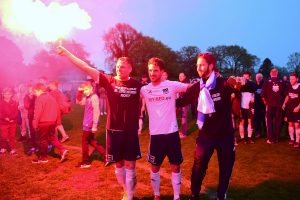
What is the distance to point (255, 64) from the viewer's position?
81562mm

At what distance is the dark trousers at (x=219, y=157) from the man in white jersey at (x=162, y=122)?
1.34 ft

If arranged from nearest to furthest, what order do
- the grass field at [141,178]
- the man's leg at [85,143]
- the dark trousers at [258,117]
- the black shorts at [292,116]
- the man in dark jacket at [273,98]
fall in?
the grass field at [141,178] < the man's leg at [85,143] < the black shorts at [292,116] < the man in dark jacket at [273,98] < the dark trousers at [258,117]

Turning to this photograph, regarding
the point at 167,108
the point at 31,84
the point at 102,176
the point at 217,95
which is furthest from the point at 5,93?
the point at 217,95

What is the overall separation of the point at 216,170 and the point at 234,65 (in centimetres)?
7316

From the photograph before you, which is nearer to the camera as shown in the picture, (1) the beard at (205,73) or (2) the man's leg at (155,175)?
(1) the beard at (205,73)

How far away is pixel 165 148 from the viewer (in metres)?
5.80

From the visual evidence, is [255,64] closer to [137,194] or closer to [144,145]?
[144,145]

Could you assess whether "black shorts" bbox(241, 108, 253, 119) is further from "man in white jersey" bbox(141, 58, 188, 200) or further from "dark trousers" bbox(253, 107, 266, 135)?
"man in white jersey" bbox(141, 58, 188, 200)

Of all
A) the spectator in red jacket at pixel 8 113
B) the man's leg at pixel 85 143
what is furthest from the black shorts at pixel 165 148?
the spectator in red jacket at pixel 8 113

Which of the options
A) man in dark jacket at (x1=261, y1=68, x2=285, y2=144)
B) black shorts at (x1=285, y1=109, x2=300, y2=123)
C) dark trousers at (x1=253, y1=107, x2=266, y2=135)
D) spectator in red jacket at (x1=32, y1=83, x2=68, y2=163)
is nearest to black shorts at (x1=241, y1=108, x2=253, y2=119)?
man in dark jacket at (x1=261, y1=68, x2=285, y2=144)

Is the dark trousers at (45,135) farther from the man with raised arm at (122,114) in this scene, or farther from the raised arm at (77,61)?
the raised arm at (77,61)

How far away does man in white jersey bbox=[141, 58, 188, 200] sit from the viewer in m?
5.77

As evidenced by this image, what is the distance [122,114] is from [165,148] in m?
0.99

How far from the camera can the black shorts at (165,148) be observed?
5.76 meters
